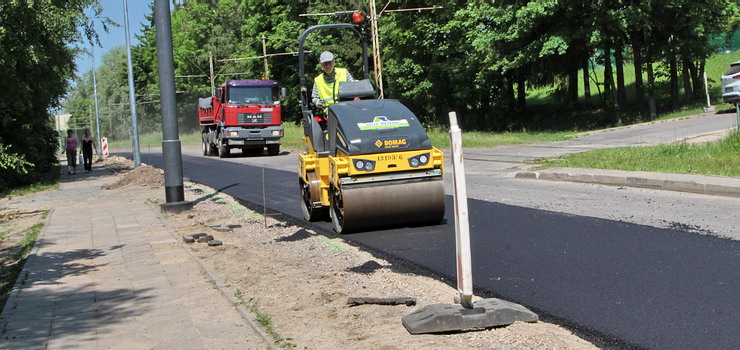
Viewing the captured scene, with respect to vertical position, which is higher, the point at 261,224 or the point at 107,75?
the point at 107,75

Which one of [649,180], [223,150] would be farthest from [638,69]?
[649,180]

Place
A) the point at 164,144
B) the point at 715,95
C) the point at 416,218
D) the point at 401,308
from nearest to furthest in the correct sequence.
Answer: the point at 401,308, the point at 416,218, the point at 164,144, the point at 715,95

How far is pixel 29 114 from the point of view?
80.4 ft

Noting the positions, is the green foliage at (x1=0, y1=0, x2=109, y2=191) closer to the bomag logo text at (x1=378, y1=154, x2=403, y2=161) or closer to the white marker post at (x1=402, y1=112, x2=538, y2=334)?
the bomag logo text at (x1=378, y1=154, x2=403, y2=161)

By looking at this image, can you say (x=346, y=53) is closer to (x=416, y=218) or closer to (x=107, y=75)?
(x=416, y=218)

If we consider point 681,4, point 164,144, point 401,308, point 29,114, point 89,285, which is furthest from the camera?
point 681,4

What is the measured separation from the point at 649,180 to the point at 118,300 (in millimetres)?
8917

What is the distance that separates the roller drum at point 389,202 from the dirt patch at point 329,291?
1.23 ft

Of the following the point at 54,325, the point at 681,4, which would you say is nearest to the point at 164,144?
the point at 54,325

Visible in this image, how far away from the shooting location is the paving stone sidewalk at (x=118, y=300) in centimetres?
509

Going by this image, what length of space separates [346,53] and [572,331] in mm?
49233

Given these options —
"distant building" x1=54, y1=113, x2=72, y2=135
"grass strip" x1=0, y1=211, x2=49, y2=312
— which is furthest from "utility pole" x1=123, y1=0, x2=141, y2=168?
"distant building" x1=54, y1=113, x2=72, y2=135

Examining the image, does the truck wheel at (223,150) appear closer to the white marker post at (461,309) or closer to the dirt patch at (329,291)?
the dirt patch at (329,291)

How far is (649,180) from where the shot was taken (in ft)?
39.1
